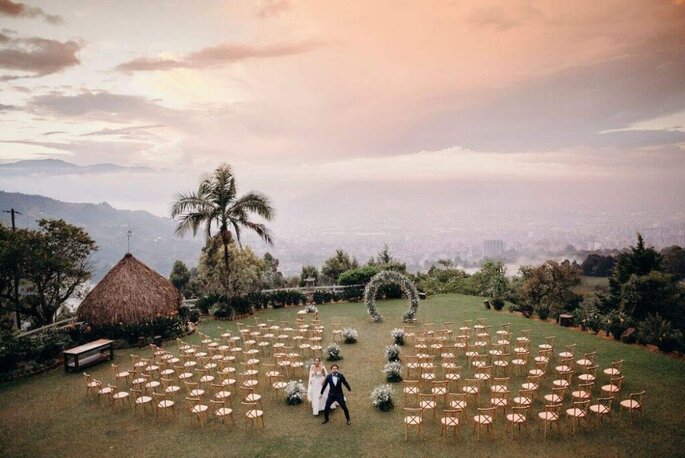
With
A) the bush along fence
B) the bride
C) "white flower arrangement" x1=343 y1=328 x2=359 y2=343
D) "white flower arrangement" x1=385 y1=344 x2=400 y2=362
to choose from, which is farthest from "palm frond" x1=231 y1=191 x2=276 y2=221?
the bride

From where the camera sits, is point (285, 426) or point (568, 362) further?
point (568, 362)

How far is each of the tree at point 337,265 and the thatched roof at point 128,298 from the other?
62.9ft

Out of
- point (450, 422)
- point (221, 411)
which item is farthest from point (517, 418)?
point (221, 411)

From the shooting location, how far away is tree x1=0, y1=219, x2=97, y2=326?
74.8ft

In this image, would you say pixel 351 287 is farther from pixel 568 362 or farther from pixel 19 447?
pixel 19 447

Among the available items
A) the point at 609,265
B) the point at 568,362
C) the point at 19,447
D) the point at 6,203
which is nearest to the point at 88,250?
the point at 19,447

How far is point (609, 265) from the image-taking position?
63656mm

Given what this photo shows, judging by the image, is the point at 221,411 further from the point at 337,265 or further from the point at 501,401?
the point at 337,265

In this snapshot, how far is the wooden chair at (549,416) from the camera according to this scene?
37.2 feet

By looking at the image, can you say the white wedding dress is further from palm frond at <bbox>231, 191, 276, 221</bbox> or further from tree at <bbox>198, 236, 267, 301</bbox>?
palm frond at <bbox>231, 191, 276, 221</bbox>

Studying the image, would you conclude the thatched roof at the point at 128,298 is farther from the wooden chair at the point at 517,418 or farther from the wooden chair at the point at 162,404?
the wooden chair at the point at 517,418

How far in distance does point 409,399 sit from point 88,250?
71.5ft

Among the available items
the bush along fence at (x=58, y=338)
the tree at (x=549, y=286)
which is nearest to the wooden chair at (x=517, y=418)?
the bush along fence at (x=58, y=338)

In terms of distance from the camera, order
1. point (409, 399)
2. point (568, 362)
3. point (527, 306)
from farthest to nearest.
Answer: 1. point (527, 306)
2. point (568, 362)
3. point (409, 399)
